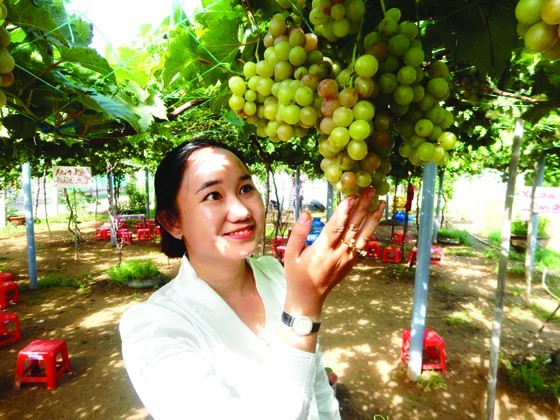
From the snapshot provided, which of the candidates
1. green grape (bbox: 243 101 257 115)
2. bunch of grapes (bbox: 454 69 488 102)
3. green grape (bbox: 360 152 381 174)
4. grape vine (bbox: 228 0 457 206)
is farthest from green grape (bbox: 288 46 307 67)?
bunch of grapes (bbox: 454 69 488 102)

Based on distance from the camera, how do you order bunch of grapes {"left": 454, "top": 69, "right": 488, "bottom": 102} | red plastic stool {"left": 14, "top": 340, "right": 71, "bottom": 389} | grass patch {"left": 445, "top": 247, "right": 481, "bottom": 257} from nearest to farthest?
bunch of grapes {"left": 454, "top": 69, "right": 488, "bottom": 102} → red plastic stool {"left": 14, "top": 340, "right": 71, "bottom": 389} → grass patch {"left": 445, "top": 247, "right": 481, "bottom": 257}

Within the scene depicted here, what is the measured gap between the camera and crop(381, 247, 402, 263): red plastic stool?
10.5 m

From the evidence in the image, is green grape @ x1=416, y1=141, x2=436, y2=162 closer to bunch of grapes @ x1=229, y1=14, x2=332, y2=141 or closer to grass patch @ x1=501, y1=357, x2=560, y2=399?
bunch of grapes @ x1=229, y1=14, x2=332, y2=141

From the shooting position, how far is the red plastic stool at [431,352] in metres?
4.77

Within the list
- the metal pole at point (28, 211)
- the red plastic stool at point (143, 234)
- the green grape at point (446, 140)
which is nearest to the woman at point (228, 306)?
the green grape at point (446, 140)

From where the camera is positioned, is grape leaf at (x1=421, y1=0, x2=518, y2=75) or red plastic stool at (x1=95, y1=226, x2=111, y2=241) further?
red plastic stool at (x1=95, y1=226, x2=111, y2=241)

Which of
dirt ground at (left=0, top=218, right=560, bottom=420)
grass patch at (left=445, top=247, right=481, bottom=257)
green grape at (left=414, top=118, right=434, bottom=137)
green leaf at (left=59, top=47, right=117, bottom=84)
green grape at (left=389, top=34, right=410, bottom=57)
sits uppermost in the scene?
green leaf at (left=59, top=47, right=117, bottom=84)

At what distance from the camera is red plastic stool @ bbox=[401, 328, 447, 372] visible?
4.77 meters

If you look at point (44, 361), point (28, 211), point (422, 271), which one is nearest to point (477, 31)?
point (422, 271)

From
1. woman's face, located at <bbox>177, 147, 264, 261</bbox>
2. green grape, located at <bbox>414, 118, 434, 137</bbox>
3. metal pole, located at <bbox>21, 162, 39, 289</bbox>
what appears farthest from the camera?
metal pole, located at <bbox>21, 162, 39, 289</bbox>

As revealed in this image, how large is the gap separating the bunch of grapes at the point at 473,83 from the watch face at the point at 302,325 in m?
1.71

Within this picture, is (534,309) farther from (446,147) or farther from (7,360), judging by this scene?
(7,360)

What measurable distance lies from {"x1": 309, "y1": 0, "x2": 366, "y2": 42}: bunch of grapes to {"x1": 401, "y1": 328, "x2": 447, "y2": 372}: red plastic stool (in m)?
4.98

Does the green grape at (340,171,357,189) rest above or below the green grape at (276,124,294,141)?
below
